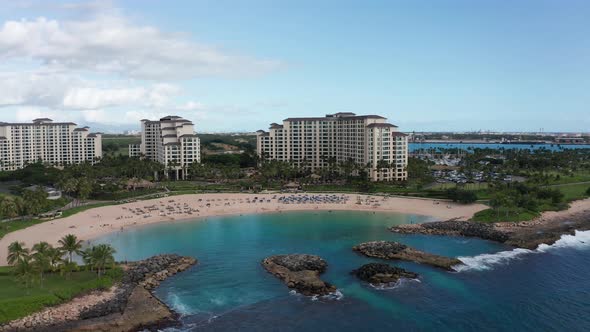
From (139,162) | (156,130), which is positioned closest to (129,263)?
(139,162)

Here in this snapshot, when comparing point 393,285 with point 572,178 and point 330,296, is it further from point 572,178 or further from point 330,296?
point 572,178

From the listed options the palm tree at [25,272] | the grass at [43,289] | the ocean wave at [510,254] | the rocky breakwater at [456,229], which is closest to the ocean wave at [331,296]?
the ocean wave at [510,254]

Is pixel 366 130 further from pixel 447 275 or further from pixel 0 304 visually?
pixel 0 304

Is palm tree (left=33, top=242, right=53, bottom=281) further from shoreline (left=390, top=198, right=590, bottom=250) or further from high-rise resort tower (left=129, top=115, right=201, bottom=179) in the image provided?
high-rise resort tower (left=129, top=115, right=201, bottom=179)

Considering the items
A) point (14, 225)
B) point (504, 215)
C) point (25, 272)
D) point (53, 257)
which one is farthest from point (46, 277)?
point (504, 215)

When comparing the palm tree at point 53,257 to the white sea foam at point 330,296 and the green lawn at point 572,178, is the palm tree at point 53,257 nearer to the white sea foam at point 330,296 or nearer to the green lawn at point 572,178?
the white sea foam at point 330,296

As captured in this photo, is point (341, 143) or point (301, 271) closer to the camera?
point (301, 271)
